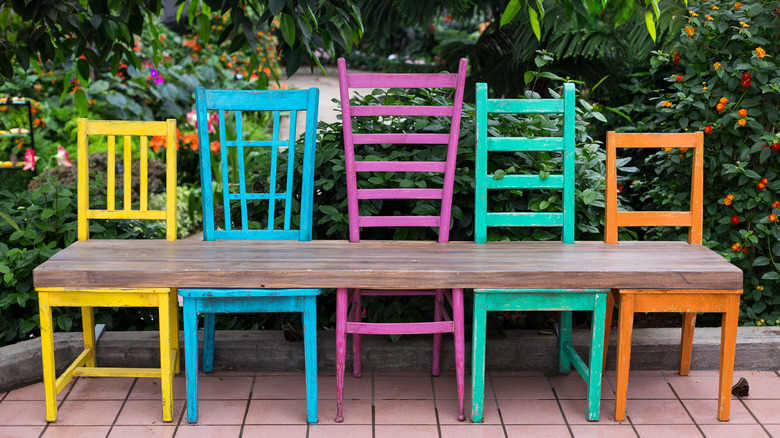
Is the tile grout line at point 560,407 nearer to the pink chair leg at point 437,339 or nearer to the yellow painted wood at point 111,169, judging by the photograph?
the pink chair leg at point 437,339

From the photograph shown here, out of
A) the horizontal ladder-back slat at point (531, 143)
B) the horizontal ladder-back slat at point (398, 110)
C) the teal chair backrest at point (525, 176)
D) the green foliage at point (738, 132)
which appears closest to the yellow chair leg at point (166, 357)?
the horizontal ladder-back slat at point (398, 110)

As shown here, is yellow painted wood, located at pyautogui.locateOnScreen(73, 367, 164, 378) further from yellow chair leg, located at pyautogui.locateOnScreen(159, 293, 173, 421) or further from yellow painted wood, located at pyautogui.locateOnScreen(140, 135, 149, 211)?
yellow painted wood, located at pyautogui.locateOnScreen(140, 135, 149, 211)

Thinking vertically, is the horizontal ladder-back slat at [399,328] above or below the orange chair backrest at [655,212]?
below

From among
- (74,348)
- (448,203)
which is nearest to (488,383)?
(448,203)

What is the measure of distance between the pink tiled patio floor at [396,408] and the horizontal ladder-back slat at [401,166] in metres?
0.88

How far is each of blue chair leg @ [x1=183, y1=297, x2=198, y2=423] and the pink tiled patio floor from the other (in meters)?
0.07

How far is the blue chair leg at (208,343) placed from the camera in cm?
320

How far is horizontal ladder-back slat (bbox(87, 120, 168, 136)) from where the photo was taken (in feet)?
9.92

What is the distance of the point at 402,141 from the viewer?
9.98ft

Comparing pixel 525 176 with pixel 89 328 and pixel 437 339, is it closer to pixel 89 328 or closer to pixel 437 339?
pixel 437 339

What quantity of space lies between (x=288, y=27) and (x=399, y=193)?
79 centimetres

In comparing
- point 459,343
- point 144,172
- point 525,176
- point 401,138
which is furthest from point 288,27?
point 459,343

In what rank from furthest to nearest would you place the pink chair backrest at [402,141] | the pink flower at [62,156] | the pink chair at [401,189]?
the pink flower at [62,156]
the pink chair backrest at [402,141]
the pink chair at [401,189]

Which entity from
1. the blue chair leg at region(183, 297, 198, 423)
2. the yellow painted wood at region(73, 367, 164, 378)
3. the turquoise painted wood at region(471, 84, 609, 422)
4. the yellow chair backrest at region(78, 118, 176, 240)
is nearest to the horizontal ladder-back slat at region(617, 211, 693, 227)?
the turquoise painted wood at region(471, 84, 609, 422)
